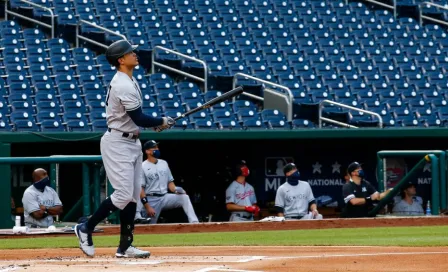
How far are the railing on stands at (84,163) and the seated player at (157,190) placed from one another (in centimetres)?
90

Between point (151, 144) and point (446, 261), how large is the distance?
22.5 ft

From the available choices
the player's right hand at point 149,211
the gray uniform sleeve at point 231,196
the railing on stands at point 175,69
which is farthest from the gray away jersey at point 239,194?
the railing on stands at point 175,69

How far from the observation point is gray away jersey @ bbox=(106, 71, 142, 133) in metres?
7.06

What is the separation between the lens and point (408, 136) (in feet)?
53.3

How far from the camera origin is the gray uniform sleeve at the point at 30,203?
12062 mm

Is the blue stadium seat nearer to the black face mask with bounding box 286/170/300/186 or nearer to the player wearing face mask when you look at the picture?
the player wearing face mask

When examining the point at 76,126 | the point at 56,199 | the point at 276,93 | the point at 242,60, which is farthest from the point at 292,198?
the point at 242,60

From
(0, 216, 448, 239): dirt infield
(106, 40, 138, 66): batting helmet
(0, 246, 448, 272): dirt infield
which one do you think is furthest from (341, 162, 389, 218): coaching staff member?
(106, 40, 138, 66): batting helmet

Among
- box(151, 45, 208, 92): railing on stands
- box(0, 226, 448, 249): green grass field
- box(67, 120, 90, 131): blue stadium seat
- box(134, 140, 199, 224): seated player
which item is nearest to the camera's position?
box(0, 226, 448, 249): green grass field

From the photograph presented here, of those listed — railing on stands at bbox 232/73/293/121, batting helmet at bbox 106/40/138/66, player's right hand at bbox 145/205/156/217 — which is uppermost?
railing on stands at bbox 232/73/293/121

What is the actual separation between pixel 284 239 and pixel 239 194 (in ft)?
13.2

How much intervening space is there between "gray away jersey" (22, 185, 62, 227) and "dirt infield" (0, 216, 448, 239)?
2.34 feet

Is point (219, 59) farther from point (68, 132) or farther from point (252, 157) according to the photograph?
point (68, 132)

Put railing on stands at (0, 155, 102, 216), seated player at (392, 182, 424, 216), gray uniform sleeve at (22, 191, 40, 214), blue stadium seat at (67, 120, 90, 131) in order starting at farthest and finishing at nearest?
blue stadium seat at (67, 120, 90, 131)
seated player at (392, 182, 424, 216)
railing on stands at (0, 155, 102, 216)
gray uniform sleeve at (22, 191, 40, 214)
